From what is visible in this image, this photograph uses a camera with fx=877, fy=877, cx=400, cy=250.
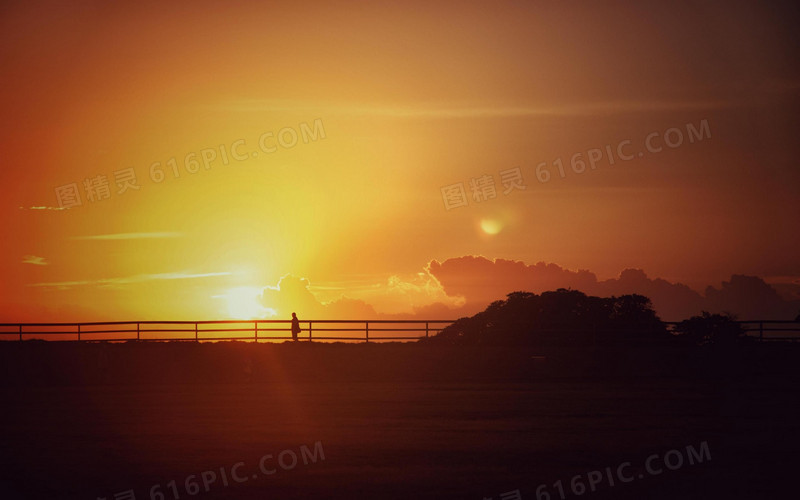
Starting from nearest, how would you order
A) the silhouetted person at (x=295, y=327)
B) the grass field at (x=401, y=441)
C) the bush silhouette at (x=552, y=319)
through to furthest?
the grass field at (x=401, y=441)
the silhouetted person at (x=295, y=327)
the bush silhouette at (x=552, y=319)

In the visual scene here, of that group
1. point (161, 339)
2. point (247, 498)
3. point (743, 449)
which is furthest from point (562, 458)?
point (161, 339)

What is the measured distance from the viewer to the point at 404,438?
14.8 metres

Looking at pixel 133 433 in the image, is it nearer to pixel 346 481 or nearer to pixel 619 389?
pixel 346 481

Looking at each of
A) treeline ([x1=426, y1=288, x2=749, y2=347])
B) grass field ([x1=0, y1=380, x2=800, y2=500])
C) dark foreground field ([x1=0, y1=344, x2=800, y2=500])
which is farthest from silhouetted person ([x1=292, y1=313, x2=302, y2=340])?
grass field ([x1=0, y1=380, x2=800, y2=500])

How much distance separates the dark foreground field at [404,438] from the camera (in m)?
10.7

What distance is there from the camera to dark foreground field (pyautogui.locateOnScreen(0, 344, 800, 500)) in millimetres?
10688

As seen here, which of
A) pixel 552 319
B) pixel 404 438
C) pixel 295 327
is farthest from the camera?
pixel 552 319

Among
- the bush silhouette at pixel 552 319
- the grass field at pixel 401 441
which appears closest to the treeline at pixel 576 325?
the bush silhouette at pixel 552 319

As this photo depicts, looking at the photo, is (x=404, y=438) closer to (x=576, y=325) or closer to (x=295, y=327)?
(x=295, y=327)

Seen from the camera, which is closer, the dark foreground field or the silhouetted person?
the dark foreground field

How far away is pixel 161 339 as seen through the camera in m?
38.0

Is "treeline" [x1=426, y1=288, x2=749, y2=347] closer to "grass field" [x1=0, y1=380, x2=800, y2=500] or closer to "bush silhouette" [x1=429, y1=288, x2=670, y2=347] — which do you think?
"bush silhouette" [x1=429, y1=288, x2=670, y2=347]

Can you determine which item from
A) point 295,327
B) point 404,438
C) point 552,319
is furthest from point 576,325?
point 404,438

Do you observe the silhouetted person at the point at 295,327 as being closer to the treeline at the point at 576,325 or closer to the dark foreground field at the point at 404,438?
the treeline at the point at 576,325
